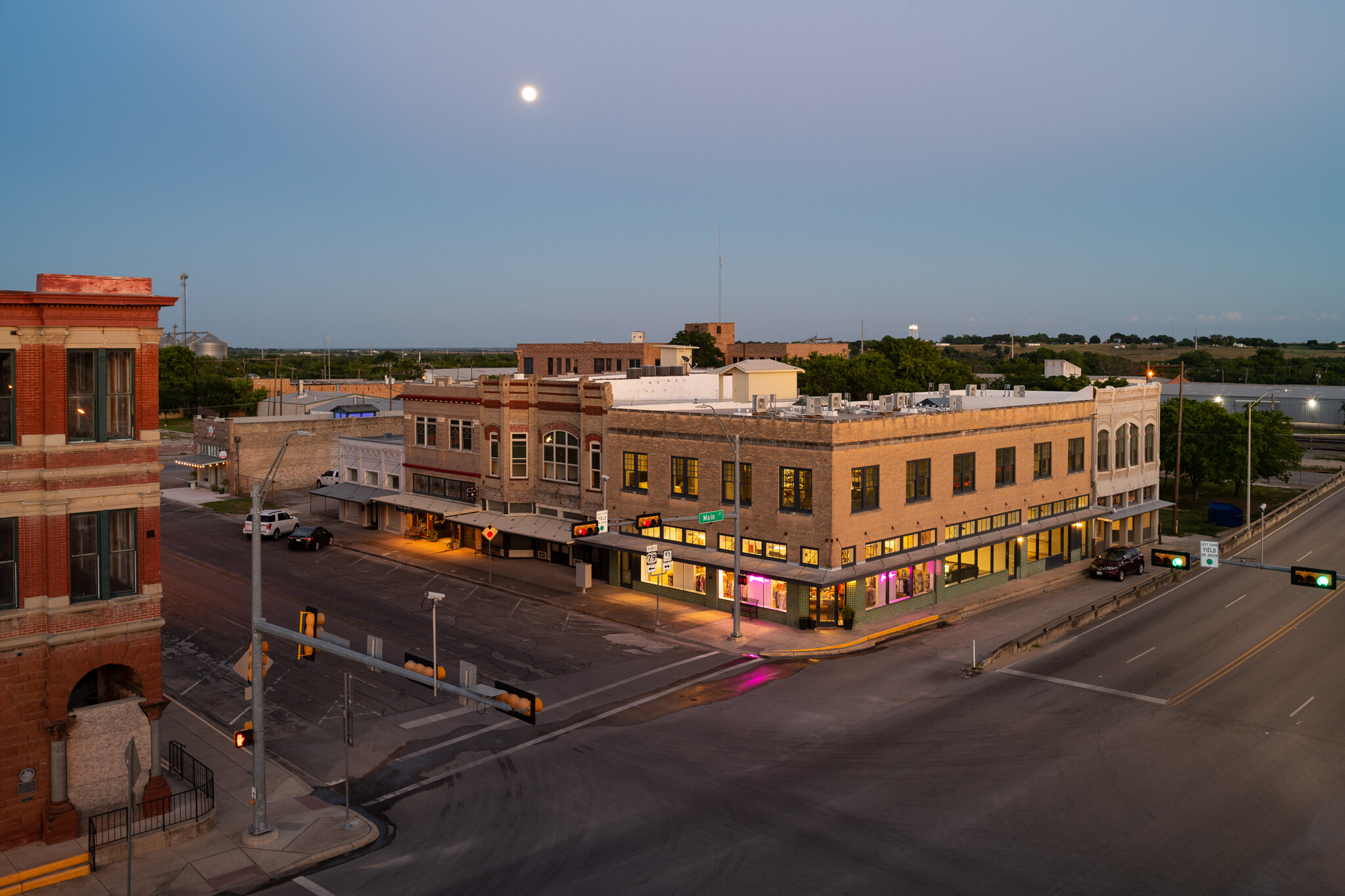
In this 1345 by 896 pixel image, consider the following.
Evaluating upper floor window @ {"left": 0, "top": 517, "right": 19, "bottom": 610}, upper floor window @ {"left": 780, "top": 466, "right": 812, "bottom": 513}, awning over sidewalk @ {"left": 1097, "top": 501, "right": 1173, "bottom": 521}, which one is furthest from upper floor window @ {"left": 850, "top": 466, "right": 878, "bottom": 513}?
upper floor window @ {"left": 0, "top": 517, "right": 19, "bottom": 610}

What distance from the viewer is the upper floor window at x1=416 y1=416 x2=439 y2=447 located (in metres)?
58.9

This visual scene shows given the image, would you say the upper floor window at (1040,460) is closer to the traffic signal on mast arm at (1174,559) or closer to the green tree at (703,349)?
the traffic signal on mast arm at (1174,559)

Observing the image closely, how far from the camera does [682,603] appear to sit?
147ft

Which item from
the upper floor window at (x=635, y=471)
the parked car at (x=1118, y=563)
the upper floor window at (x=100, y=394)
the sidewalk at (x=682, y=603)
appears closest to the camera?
the upper floor window at (x=100, y=394)

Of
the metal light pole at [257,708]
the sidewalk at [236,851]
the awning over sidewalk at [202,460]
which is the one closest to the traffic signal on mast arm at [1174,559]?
the sidewalk at [236,851]

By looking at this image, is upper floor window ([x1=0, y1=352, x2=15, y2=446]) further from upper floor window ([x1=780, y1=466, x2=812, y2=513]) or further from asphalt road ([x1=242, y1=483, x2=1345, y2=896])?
upper floor window ([x1=780, y1=466, x2=812, y2=513])

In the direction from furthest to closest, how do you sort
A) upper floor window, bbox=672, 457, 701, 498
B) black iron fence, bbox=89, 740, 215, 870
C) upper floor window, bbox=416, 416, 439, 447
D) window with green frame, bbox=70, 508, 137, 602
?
upper floor window, bbox=416, 416, 439, 447 → upper floor window, bbox=672, 457, 701, 498 → window with green frame, bbox=70, 508, 137, 602 → black iron fence, bbox=89, 740, 215, 870

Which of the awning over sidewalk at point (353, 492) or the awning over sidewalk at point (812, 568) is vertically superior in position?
the awning over sidewalk at point (353, 492)

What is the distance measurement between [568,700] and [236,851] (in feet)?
39.5

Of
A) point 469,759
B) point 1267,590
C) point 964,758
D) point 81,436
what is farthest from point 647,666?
point 1267,590

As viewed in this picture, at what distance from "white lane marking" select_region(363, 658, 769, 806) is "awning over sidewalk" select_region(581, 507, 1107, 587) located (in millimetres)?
4744

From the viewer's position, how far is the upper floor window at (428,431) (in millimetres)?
58906

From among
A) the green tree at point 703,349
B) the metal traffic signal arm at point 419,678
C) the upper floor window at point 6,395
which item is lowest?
Result: the metal traffic signal arm at point 419,678

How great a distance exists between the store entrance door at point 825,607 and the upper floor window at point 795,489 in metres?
3.42
